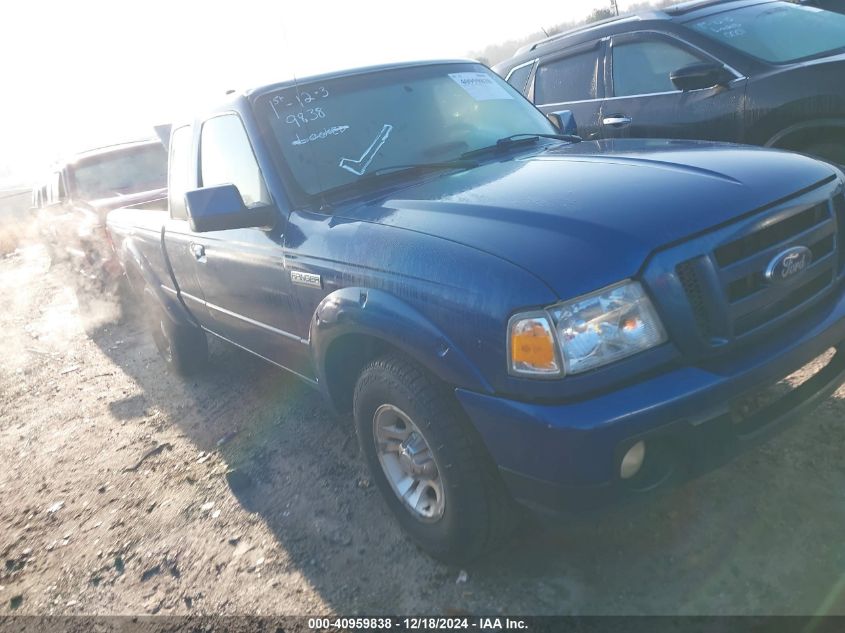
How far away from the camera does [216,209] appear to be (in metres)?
2.80

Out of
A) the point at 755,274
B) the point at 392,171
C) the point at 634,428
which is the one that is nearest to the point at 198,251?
the point at 392,171

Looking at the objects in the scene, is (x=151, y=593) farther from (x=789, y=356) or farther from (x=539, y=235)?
(x=789, y=356)

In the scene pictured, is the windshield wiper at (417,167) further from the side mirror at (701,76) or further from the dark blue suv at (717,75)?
the side mirror at (701,76)

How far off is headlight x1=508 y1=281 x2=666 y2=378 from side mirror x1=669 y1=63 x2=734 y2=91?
312 centimetres

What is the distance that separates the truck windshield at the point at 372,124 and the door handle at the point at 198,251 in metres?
0.95

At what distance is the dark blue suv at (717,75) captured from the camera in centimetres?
409

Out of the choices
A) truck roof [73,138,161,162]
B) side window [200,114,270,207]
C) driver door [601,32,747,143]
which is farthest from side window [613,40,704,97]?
truck roof [73,138,161,162]

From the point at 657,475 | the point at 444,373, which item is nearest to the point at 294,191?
the point at 444,373

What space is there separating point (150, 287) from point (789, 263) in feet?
13.6

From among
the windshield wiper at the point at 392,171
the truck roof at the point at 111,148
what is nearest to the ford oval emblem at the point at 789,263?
the windshield wiper at the point at 392,171

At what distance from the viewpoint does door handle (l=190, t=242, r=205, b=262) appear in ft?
12.0

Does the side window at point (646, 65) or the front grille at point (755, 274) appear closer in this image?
the front grille at point (755, 274)

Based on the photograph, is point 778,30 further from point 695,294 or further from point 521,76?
point 695,294

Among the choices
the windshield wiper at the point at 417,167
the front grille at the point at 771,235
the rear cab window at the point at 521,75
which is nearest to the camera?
the front grille at the point at 771,235
